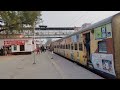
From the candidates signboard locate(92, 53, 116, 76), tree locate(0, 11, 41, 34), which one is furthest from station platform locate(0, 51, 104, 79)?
tree locate(0, 11, 41, 34)

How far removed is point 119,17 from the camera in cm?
1037

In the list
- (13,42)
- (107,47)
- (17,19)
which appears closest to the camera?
(107,47)

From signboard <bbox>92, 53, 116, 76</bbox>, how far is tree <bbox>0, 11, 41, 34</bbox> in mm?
23209

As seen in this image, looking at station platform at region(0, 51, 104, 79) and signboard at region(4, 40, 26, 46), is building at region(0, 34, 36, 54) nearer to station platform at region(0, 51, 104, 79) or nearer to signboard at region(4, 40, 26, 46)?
signboard at region(4, 40, 26, 46)

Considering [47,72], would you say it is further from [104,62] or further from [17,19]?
[17,19]

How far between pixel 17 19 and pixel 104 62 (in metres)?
29.1

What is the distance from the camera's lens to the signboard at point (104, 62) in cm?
1064

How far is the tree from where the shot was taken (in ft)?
119

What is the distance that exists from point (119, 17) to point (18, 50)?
43.4 meters

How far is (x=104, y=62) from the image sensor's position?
11625mm

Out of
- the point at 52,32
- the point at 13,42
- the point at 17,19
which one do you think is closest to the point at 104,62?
the point at 17,19

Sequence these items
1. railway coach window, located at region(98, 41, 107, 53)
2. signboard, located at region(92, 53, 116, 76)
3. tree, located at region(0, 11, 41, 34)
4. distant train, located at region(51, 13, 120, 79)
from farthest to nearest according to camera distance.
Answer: tree, located at region(0, 11, 41, 34), railway coach window, located at region(98, 41, 107, 53), signboard, located at region(92, 53, 116, 76), distant train, located at region(51, 13, 120, 79)

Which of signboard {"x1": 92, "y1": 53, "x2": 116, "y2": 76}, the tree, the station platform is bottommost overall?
the station platform

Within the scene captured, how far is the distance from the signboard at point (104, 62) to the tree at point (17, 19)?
76.1ft
